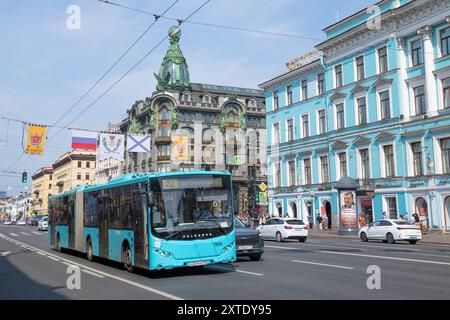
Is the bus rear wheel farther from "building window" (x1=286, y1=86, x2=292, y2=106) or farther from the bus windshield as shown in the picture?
"building window" (x1=286, y1=86, x2=292, y2=106)

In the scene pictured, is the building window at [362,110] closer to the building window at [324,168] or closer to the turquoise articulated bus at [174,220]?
the building window at [324,168]

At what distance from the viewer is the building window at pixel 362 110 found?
39000 millimetres

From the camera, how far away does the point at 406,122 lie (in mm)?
35094

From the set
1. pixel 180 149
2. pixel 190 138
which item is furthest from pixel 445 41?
pixel 190 138

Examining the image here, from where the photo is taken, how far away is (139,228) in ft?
42.9

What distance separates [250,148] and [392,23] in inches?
1680

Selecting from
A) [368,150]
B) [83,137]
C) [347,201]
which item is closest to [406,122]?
[368,150]

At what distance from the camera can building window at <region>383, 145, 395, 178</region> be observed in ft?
120

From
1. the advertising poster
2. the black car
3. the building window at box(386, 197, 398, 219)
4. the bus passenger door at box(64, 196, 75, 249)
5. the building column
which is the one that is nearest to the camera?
the black car

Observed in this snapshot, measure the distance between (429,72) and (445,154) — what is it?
220 inches

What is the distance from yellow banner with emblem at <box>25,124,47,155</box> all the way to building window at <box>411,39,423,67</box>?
25.2 meters

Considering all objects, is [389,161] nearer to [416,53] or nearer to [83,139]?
[416,53]

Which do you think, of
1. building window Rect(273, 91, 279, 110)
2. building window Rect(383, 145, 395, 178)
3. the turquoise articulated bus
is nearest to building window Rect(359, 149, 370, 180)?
building window Rect(383, 145, 395, 178)
